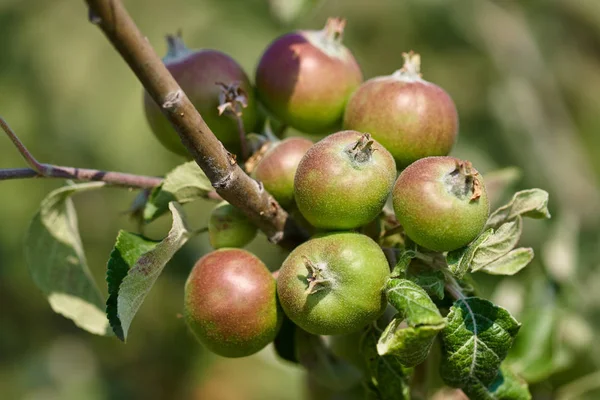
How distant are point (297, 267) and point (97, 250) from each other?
11.6 feet

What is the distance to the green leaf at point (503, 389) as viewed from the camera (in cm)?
156

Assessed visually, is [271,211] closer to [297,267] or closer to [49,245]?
[297,267]

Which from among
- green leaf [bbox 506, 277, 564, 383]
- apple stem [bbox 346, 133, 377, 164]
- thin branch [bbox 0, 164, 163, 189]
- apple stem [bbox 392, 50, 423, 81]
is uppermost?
apple stem [bbox 392, 50, 423, 81]

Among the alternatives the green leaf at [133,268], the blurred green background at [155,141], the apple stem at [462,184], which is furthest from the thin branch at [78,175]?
the blurred green background at [155,141]

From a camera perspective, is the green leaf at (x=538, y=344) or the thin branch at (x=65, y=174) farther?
the green leaf at (x=538, y=344)

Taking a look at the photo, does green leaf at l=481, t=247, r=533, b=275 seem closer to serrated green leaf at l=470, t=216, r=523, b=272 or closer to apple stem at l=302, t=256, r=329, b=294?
serrated green leaf at l=470, t=216, r=523, b=272

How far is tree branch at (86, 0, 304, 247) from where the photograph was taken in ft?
3.55

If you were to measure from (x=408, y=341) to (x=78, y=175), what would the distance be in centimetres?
87

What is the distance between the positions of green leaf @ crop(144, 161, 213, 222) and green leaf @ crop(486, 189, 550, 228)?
2.25 feet

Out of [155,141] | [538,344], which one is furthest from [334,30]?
[155,141]

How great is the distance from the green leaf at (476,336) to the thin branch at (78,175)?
2.59 ft

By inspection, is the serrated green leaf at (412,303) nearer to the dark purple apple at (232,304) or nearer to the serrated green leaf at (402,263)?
the serrated green leaf at (402,263)

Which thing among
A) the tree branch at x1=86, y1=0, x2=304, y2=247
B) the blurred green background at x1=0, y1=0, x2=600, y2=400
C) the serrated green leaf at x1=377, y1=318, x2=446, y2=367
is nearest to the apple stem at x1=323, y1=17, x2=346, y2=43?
the tree branch at x1=86, y1=0, x2=304, y2=247

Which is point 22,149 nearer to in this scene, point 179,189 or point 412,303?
point 179,189
